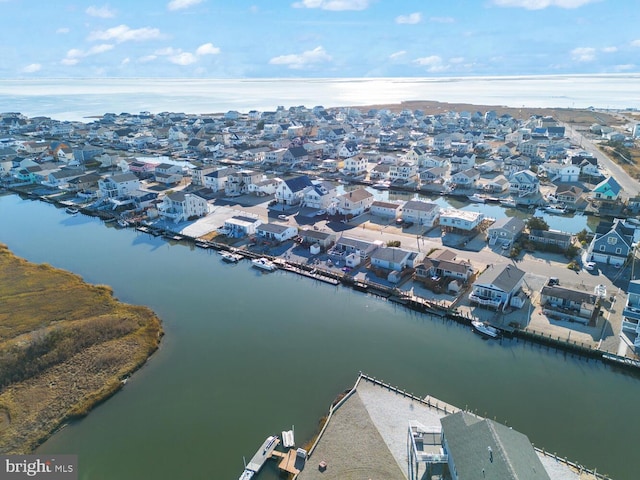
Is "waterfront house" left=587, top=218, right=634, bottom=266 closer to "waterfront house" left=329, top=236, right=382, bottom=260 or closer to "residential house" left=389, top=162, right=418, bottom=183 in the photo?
"waterfront house" left=329, top=236, right=382, bottom=260

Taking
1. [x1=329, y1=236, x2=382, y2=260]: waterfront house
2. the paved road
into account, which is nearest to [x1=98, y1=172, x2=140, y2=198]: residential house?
[x1=329, y1=236, x2=382, y2=260]: waterfront house

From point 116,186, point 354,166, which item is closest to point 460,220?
point 354,166

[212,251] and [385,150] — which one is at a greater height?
[385,150]

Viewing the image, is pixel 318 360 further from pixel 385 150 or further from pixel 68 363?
pixel 385 150

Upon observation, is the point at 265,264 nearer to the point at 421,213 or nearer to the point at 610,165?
the point at 421,213

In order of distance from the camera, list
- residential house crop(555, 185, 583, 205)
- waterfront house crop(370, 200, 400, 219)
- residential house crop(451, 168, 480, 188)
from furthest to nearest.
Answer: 1. residential house crop(451, 168, 480, 188)
2. residential house crop(555, 185, 583, 205)
3. waterfront house crop(370, 200, 400, 219)

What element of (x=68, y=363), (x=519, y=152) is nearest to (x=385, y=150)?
(x=519, y=152)
